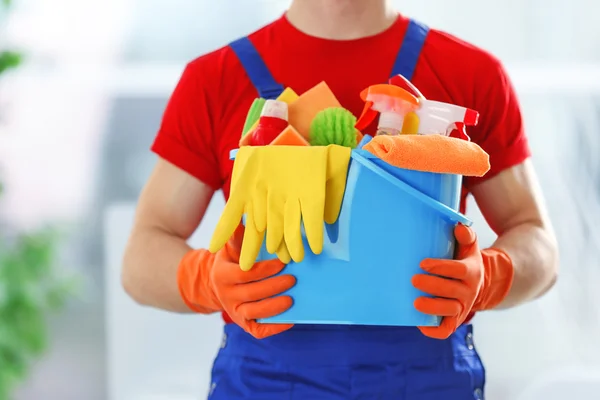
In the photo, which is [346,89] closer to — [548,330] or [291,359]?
[291,359]

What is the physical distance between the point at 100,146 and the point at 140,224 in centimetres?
137

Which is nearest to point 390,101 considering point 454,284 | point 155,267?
point 454,284

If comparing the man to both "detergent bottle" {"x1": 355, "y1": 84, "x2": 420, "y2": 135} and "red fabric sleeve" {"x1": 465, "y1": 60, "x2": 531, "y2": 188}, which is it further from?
"detergent bottle" {"x1": 355, "y1": 84, "x2": 420, "y2": 135}

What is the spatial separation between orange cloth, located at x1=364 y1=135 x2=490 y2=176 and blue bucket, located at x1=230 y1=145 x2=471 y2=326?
0.02 metres

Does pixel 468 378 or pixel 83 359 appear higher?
pixel 468 378

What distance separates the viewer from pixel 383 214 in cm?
97

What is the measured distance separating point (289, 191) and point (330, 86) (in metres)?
0.43

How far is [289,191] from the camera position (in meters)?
0.95

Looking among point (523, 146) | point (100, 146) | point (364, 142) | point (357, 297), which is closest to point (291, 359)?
point (357, 297)

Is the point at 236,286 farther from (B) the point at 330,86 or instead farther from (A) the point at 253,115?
(B) the point at 330,86

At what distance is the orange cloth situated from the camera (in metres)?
0.92

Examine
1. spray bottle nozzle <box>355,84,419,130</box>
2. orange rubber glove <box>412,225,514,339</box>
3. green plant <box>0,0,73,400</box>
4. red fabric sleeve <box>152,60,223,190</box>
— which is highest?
spray bottle nozzle <box>355,84,419,130</box>

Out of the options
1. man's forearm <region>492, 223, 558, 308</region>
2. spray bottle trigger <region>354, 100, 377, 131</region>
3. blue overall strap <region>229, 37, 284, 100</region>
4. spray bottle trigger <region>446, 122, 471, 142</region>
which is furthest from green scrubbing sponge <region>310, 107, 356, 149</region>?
man's forearm <region>492, 223, 558, 308</region>

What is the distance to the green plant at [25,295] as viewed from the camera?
93.2 inches
